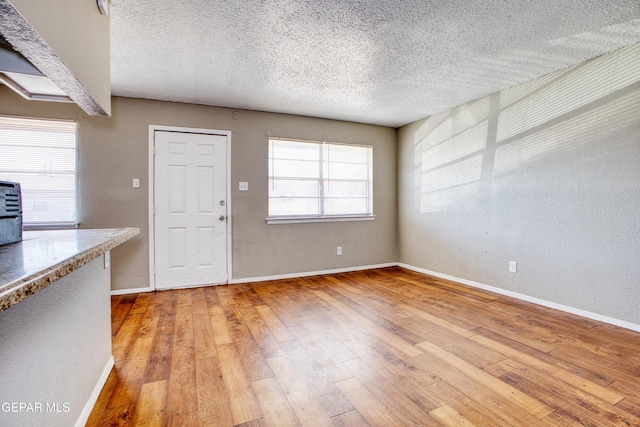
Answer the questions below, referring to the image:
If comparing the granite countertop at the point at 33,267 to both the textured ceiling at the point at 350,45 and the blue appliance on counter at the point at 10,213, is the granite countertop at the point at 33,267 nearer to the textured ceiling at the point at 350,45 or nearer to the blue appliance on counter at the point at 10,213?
the blue appliance on counter at the point at 10,213

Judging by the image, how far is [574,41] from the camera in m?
2.44

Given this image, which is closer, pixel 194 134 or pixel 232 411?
pixel 232 411

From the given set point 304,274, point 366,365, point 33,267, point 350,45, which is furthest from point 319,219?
point 33,267

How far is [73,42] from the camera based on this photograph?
129cm

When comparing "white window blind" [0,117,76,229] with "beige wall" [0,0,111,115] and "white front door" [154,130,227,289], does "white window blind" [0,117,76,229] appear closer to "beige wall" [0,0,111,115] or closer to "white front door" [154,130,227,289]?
"white front door" [154,130,227,289]

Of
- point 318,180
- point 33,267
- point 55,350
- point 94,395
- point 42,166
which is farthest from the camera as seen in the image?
point 318,180

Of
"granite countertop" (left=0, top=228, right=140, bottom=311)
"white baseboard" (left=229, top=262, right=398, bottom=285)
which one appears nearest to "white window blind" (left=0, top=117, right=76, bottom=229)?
"white baseboard" (left=229, top=262, right=398, bottom=285)

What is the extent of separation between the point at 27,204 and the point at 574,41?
5392 millimetres

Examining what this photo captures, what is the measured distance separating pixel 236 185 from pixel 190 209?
25.9 inches

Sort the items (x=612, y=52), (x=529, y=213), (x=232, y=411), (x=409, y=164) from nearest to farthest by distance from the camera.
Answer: (x=232, y=411), (x=612, y=52), (x=529, y=213), (x=409, y=164)

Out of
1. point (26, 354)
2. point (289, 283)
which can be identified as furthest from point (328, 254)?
point (26, 354)

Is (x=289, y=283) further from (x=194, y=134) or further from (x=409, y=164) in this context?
(x=409, y=164)

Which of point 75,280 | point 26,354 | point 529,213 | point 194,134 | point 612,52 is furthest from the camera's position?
point 194,134

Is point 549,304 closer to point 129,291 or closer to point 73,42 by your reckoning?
point 73,42
